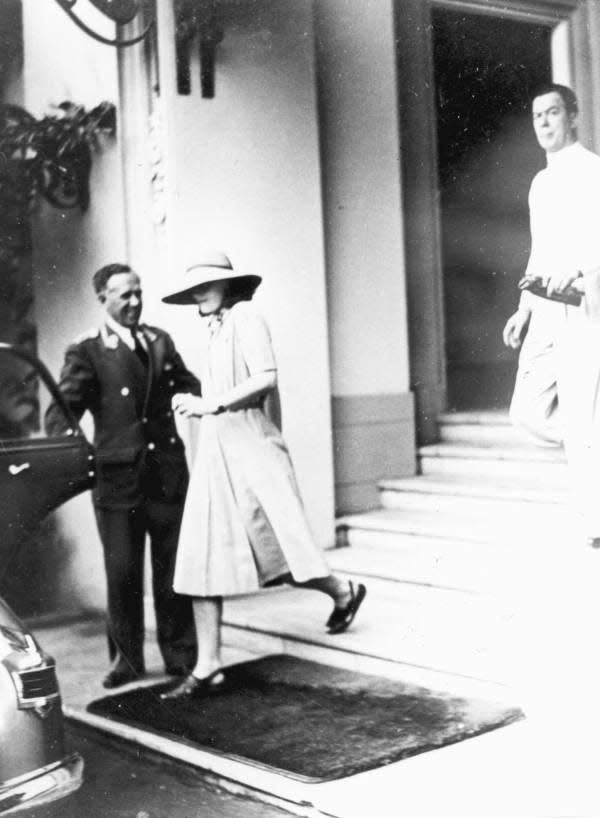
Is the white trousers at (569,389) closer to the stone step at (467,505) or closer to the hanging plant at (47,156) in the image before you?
the stone step at (467,505)

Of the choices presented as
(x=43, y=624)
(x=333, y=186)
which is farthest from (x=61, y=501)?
(x=333, y=186)

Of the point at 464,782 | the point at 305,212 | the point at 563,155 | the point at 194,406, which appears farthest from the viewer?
the point at 305,212

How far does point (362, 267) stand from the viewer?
6.81 m

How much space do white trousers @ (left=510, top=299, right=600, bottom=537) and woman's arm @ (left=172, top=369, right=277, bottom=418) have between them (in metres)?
1.25

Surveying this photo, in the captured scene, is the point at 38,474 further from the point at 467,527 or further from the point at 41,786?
the point at 467,527

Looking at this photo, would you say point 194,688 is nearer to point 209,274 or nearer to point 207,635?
point 207,635

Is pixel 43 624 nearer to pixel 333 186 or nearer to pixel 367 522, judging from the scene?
pixel 367 522

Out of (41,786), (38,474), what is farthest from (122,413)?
(41,786)

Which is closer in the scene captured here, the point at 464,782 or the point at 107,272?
the point at 464,782

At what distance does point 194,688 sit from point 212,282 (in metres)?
1.81

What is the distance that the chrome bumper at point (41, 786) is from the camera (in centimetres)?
324

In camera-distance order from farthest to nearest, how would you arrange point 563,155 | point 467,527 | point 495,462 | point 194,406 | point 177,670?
point 495,462 < point 467,527 < point 177,670 < point 194,406 < point 563,155

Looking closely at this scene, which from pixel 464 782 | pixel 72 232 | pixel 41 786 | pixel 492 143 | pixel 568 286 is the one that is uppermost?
pixel 72 232

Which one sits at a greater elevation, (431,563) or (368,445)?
(368,445)
